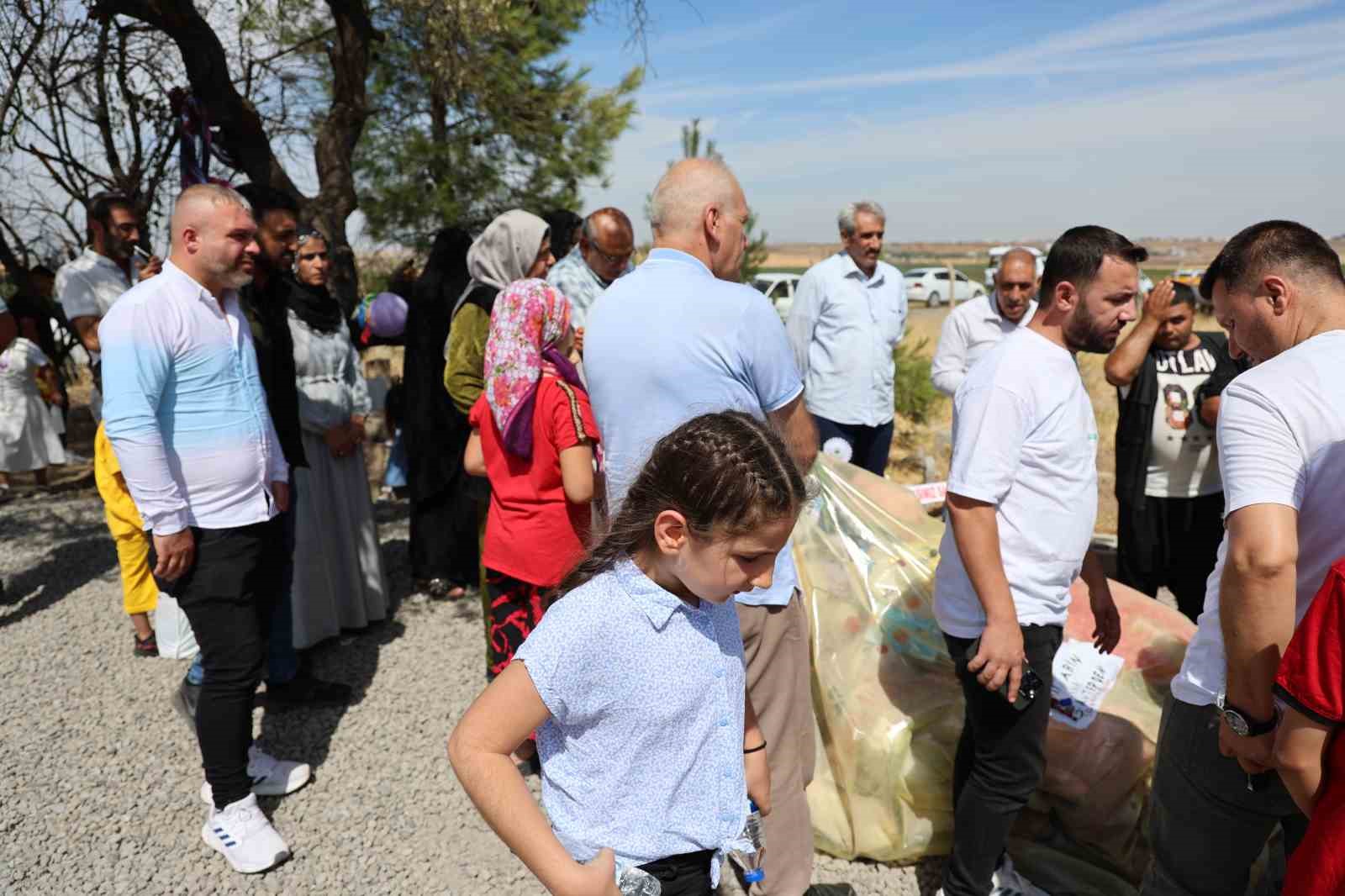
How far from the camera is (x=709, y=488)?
132 cm

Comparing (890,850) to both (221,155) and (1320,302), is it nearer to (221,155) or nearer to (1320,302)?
(1320,302)

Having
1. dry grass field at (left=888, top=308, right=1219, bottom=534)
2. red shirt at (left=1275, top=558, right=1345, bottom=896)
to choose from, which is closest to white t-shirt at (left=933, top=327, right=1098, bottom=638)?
red shirt at (left=1275, top=558, right=1345, bottom=896)

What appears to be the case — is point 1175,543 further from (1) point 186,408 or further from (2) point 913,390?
(2) point 913,390

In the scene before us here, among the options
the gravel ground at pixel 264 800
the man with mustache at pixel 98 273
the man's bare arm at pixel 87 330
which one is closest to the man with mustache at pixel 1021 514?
the gravel ground at pixel 264 800

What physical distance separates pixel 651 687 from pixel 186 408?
1.87 metres

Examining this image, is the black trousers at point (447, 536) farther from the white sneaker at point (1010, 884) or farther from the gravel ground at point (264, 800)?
the white sneaker at point (1010, 884)

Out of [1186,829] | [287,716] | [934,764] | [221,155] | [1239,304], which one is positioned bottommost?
[287,716]

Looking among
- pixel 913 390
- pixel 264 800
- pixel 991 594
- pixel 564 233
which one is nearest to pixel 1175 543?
pixel 991 594

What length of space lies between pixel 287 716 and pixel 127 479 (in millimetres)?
1527

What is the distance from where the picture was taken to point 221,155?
5246 millimetres

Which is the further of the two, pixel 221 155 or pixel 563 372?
pixel 221 155

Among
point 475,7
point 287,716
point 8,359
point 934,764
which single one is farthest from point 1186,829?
point 8,359

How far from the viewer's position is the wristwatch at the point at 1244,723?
63.5 inches

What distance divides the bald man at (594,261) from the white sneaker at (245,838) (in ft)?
7.89
